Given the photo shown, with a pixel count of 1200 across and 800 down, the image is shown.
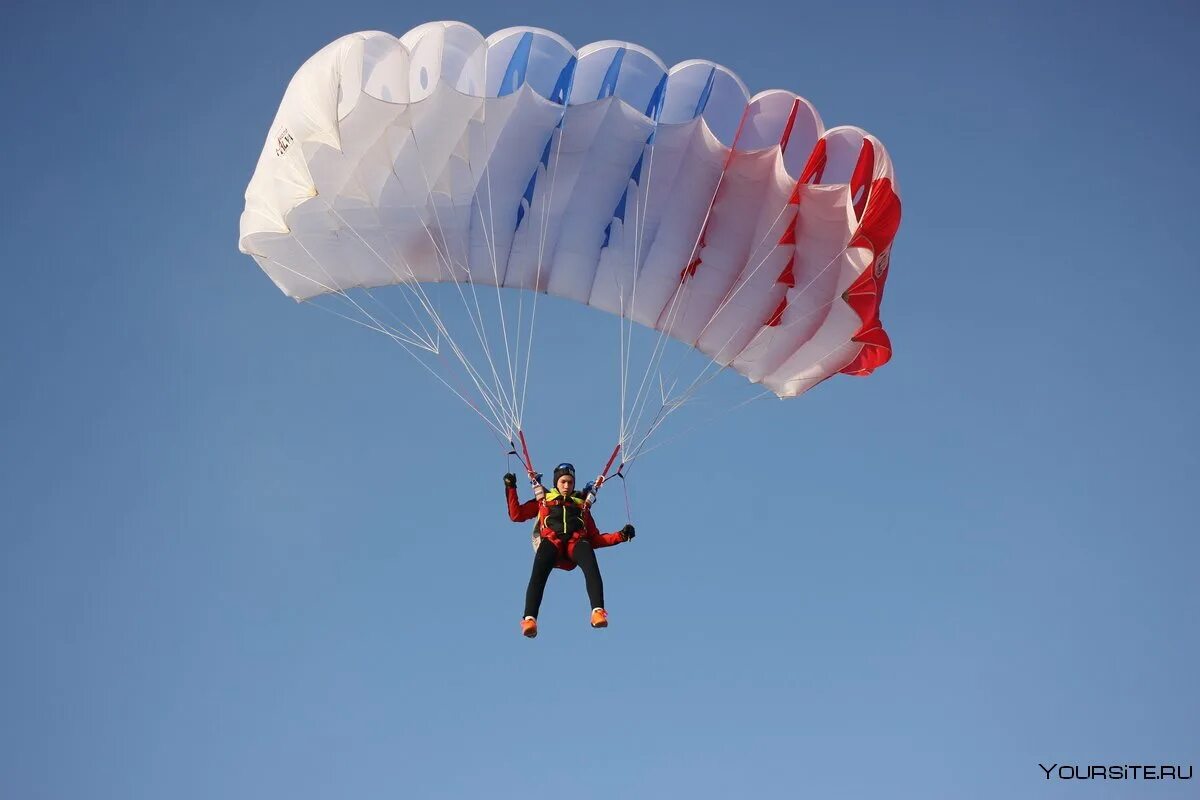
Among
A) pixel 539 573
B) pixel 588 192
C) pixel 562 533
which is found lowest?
pixel 539 573

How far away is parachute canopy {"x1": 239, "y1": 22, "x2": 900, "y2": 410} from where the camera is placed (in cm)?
1310

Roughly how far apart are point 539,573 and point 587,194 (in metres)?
3.81

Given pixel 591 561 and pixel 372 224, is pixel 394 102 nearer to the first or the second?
pixel 372 224

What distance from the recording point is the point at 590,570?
12.2 meters

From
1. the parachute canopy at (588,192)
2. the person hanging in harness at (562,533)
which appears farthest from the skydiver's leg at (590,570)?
the parachute canopy at (588,192)

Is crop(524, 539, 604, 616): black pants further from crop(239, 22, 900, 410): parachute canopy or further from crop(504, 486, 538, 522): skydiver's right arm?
crop(239, 22, 900, 410): parachute canopy

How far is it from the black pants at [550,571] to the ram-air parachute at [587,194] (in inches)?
51.9

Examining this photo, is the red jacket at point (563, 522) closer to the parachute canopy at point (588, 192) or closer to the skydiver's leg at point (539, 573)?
the skydiver's leg at point (539, 573)

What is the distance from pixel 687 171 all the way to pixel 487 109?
1954 millimetres

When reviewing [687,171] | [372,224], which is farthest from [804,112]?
[372,224]

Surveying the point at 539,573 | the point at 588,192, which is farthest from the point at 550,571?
the point at 588,192

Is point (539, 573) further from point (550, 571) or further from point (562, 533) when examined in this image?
point (562, 533)

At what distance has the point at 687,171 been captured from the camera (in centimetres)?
1379

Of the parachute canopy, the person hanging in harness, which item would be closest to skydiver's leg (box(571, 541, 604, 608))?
the person hanging in harness
